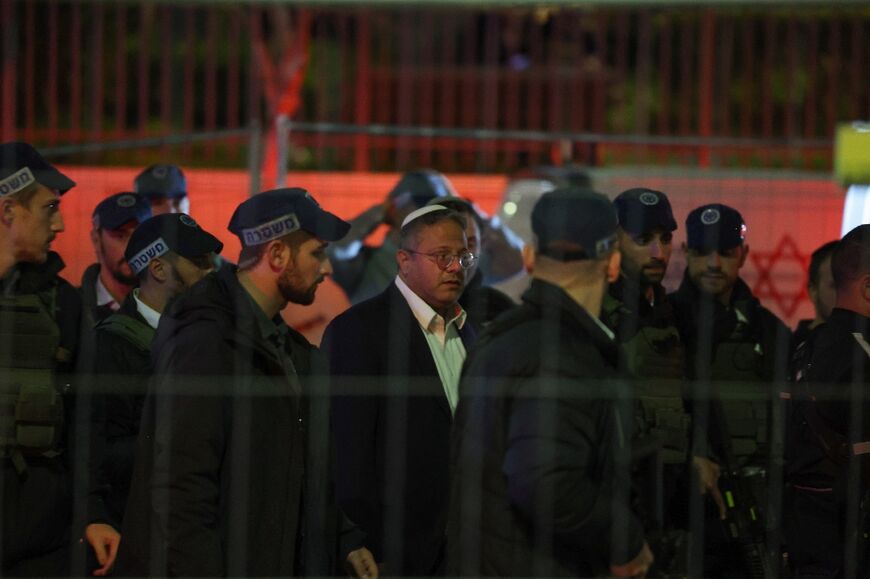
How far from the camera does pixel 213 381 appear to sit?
12.7ft

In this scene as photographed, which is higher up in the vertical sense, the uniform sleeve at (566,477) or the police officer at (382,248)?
the police officer at (382,248)

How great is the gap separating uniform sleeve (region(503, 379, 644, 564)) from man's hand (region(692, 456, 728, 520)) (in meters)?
1.38

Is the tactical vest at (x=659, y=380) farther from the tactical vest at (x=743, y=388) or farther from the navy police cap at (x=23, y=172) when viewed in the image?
the navy police cap at (x=23, y=172)

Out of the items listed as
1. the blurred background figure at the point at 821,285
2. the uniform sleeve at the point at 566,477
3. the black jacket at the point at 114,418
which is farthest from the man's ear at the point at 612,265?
the blurred background figure at the point at 821,285

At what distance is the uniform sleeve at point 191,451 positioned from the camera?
3.80m

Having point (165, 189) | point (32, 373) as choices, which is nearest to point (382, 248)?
point (165, 189)

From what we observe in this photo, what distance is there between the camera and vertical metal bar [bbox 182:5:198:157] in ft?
37.3

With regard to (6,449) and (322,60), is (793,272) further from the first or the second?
(322,60)

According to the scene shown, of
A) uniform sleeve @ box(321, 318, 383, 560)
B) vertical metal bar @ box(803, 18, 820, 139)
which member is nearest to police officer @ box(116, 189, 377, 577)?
uniform sleeve @ box(321, 318, 383, 560)

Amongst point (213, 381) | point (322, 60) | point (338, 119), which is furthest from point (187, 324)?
point (338, 119)

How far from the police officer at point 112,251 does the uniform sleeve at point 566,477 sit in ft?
8.63

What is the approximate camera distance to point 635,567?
366 centimetres

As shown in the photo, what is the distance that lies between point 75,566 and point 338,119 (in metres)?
9.70

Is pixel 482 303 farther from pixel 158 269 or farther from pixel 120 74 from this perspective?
pixel 120 74
